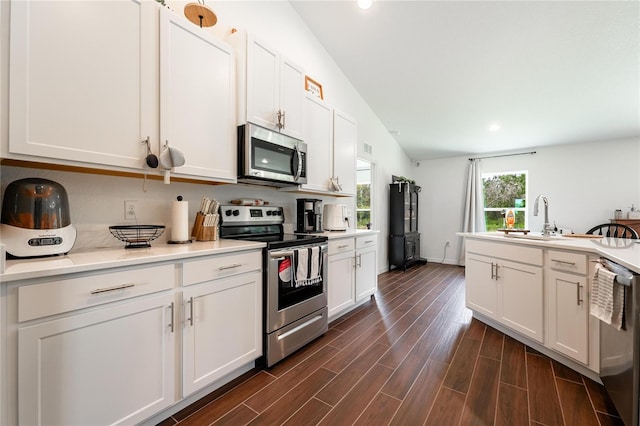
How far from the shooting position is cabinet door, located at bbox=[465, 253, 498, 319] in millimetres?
2549

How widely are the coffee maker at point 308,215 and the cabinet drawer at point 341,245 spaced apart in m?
0.35

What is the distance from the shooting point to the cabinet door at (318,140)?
277cm

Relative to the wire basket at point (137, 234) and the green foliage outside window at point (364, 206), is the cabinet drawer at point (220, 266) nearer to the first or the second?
the wire basket at point (137, 234)

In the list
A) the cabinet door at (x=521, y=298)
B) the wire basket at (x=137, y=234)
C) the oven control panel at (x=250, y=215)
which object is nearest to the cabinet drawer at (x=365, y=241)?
the oven control panel at (x=250, y=215)

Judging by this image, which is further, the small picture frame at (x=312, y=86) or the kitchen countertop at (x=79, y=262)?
the small picture frame at (x=312, y=86)

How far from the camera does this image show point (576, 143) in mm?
4840

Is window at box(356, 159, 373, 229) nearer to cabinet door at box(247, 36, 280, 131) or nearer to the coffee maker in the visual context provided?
the coffee maker

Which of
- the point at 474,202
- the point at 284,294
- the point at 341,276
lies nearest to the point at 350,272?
the point at 341,276

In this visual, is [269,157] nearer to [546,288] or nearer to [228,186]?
[228,186]

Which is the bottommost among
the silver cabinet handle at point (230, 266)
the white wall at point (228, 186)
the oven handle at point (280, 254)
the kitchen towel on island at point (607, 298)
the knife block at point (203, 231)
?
the kitchen towel on island at point (607, 298)

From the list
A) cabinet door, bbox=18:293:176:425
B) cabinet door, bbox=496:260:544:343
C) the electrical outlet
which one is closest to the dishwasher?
cabinet door, bbox=496:260:544:343

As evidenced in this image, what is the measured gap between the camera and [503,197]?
18.5 feet

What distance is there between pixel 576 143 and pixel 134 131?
6.66m

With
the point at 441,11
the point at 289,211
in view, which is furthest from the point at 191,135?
the point at 441,11
